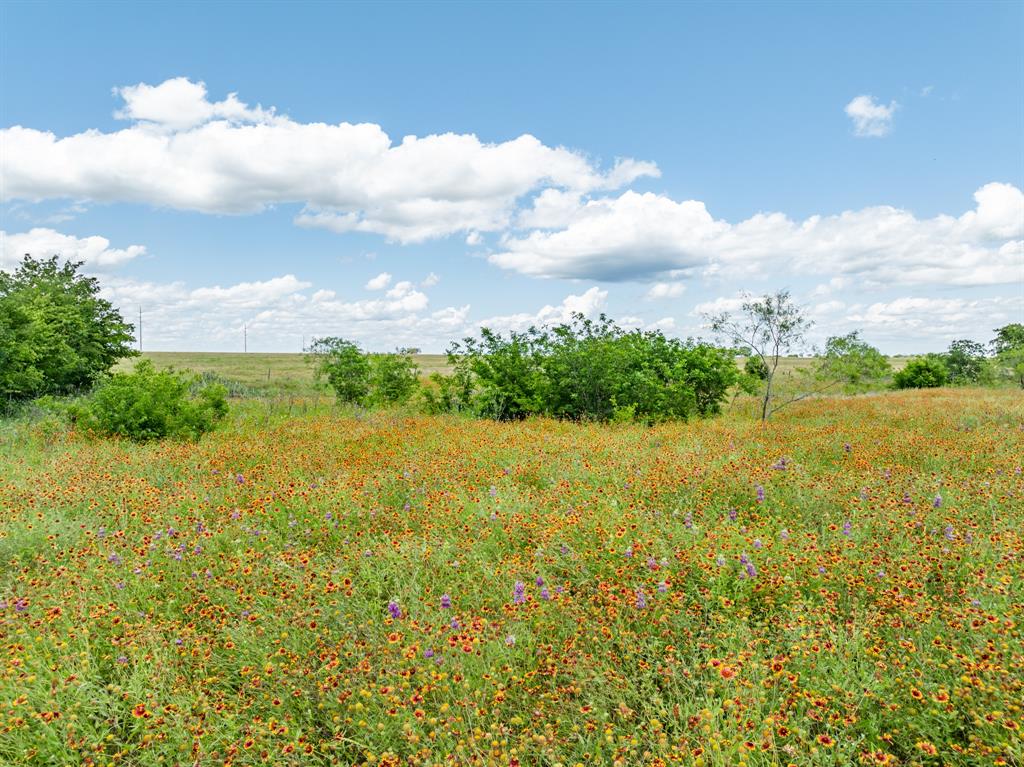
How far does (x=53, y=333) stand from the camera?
18.8 m

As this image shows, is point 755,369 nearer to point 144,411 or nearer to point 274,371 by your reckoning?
point 144,411

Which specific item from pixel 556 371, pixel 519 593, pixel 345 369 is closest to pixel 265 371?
pixel 345 369

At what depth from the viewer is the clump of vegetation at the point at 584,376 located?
14.9 meters

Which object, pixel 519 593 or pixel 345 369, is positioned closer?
pixel 519 593

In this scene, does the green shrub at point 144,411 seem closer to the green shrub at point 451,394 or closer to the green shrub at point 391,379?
the green shrub at point 391,379

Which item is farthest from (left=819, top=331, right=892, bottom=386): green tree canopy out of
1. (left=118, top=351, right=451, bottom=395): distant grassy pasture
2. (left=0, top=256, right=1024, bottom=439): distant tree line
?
(left=118, top=351, right=451, bottom=395): distant grassy pasture

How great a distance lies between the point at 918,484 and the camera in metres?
5.83

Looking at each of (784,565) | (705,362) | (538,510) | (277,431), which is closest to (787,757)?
(784,565)

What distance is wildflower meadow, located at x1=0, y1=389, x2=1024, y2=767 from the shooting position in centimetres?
260

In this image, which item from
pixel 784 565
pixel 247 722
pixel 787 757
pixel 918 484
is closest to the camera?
pixel 787 757

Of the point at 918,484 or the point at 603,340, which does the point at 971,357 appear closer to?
the point at 603,340

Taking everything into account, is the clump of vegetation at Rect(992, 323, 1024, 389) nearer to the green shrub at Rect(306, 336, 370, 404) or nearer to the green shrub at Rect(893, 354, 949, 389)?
the green shrub at Rect(893, 354, 949, 389)

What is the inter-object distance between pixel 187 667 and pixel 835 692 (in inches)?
139

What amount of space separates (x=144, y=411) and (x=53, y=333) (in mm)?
12072
